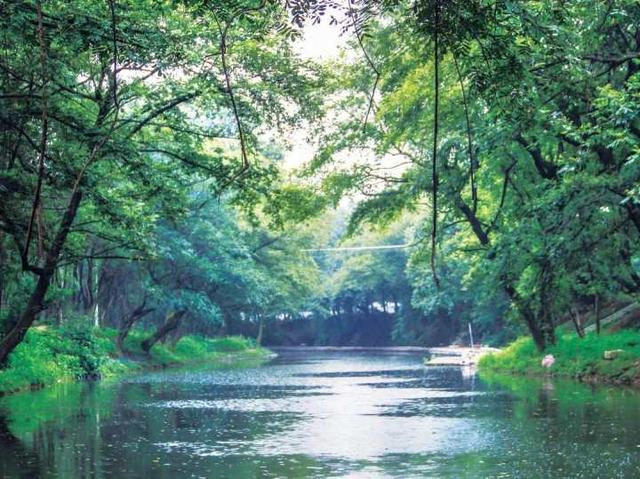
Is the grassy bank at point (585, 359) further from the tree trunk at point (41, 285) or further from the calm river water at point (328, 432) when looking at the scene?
the tree trunk at point (41, 285)

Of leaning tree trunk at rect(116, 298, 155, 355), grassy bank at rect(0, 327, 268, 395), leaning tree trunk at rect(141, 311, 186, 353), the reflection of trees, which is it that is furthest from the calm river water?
leaning tree trunk at rect(141, 311, 186, 353)

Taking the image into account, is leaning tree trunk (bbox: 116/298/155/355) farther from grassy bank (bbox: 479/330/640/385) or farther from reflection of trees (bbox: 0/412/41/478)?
reflection of trees (bbox: 0/412/41/478)

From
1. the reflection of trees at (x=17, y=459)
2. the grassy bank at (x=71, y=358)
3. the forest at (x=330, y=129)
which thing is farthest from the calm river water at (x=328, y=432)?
the forest at (x=330, y=129)

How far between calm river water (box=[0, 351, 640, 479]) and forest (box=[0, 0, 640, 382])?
2921 mm

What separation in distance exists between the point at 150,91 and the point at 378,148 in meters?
12.5

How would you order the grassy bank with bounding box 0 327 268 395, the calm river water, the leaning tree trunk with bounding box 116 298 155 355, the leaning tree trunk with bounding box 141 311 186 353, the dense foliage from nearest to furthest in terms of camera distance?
1. the calm river water
2. the dense foliage
3. the grassy bank with bounding box 0 327 268 395
4. the leaning tree trunk with bounding box 116 298 155 355
5. the leaning tree trunk with bounding box 141 311 186 353

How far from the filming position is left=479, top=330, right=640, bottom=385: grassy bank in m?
26.2

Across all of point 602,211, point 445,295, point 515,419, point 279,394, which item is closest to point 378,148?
point 279,394

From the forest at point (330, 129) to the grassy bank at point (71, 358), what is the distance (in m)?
0.29

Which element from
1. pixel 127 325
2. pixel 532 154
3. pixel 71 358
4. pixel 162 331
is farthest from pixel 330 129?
pixel 162 331

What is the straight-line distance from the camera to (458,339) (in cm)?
7475

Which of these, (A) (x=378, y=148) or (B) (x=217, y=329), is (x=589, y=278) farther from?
(B) (x=217, y=329)

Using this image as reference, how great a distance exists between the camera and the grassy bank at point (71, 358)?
97.7 feet

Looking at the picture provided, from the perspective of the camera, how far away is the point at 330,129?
1284 inches
